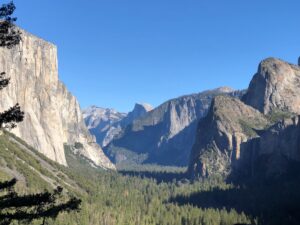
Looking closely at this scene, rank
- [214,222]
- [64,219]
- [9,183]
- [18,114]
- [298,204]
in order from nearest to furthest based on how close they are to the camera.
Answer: [18,114] → [9,183] → [64,219] → [214,222] → [298,204]

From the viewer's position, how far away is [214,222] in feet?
602

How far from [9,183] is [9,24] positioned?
9933mm

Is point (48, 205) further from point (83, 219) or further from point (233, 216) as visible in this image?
point (233, 216)

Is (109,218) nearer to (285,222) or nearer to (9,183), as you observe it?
(285,222)

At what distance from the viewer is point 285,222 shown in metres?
175

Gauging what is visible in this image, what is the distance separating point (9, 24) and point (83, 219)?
511 ft

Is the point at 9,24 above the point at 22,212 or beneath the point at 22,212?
above

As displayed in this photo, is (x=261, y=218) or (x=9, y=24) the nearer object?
(x=9, y=24)

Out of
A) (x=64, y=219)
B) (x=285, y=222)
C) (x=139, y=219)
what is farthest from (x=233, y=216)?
(x=64, y=219)

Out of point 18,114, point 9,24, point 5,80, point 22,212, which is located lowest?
point 22,212

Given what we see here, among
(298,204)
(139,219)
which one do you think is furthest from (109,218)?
(298,204)

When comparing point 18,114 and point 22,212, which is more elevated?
point 18,114

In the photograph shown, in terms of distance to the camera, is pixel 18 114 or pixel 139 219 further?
pixel 139 219

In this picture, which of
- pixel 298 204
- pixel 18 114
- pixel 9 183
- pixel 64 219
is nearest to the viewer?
pixel 18 114
